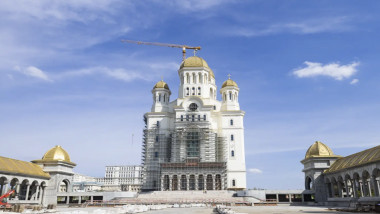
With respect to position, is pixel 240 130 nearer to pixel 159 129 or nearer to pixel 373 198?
pixel 159 129

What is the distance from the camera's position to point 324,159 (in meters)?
47.9

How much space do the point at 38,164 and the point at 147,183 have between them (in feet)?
65.6

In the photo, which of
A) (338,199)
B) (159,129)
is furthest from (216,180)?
(338,199)

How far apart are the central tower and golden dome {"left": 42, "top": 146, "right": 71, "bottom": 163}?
15307 millimetres

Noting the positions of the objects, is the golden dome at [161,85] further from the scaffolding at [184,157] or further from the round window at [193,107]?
the scaffolding at [184,157]

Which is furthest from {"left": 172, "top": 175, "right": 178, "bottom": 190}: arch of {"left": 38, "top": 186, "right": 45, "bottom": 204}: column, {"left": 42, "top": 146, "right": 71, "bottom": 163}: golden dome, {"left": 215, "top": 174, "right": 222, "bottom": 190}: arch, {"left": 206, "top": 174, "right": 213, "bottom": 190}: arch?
{"left": 38, "top": 186, "right": 45, "bottom": 204}: column

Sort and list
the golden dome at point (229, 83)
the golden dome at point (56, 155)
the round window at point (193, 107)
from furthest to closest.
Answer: the golden dome at point (229, 83) → the round window at point (193, 107) → the golden dome at point (56, 155)

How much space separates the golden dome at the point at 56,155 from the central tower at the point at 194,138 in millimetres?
15307

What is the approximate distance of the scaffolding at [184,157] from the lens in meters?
55.8

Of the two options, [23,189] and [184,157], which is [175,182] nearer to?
[184,157]

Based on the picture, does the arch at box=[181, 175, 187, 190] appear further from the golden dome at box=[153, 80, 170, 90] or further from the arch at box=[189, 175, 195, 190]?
the golden dome at box=[153, 80, 170, 90]

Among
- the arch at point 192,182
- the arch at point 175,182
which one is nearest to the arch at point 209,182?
the arch at point 192,182

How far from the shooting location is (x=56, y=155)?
2062 inches

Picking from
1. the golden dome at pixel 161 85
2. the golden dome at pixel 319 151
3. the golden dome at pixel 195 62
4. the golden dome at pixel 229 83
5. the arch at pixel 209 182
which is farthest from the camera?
the golden dome at pixel 161 85
